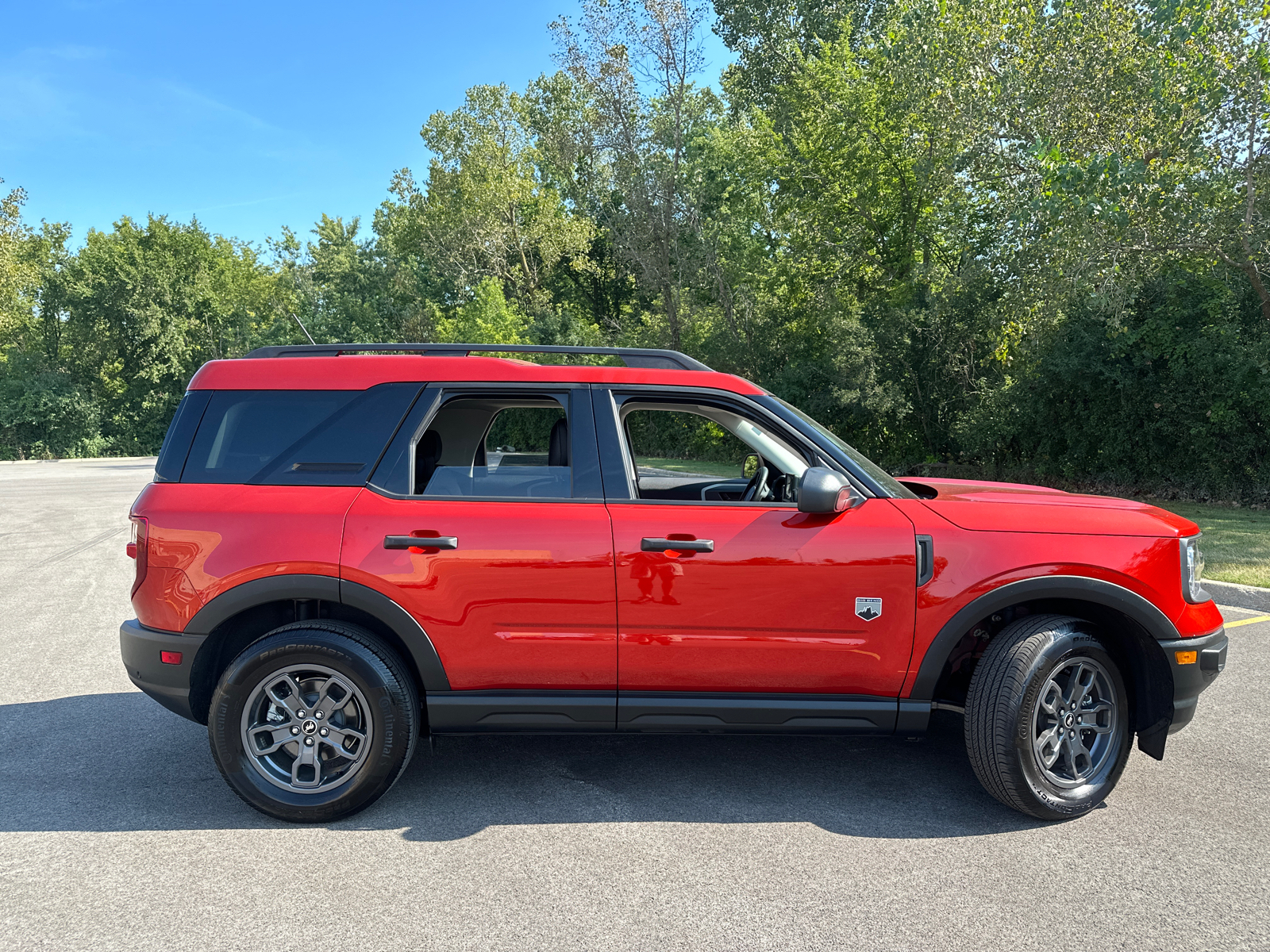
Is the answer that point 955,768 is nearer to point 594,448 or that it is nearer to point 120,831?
point 594,448

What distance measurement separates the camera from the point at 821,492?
369 centimetres

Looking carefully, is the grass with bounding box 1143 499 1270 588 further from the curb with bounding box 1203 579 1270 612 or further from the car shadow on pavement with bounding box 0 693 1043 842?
the car shadow on pavement with bounding box 0 693 1043 842

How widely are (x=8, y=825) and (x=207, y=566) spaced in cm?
131

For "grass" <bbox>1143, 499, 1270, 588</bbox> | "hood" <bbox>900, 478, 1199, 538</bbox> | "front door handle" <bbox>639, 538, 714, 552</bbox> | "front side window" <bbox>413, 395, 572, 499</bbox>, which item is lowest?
"grass" <bbox>1143, 499, 1270, 588</bbox>

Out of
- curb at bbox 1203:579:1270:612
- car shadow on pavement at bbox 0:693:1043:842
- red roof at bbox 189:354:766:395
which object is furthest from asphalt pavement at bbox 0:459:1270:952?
curb at bbox 1203:579:1270:612

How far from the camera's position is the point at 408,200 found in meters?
51.6

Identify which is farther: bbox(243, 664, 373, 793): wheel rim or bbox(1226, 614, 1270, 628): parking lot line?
bbox(1226, 614, 1270, 628): parking lot line

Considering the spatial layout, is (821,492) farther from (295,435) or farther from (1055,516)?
(295,435)

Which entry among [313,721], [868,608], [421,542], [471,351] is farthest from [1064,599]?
[313,721]

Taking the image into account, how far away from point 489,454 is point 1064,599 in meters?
2.82

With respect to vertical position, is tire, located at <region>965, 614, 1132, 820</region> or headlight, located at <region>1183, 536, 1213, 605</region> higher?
headlight, located at <region>1183, 536, 1213, 605</region>

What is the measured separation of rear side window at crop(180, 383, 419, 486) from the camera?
3.97 m

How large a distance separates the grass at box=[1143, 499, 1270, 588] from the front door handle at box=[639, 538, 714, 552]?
7.13 metres

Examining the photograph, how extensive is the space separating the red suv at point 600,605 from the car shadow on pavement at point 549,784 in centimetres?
28
